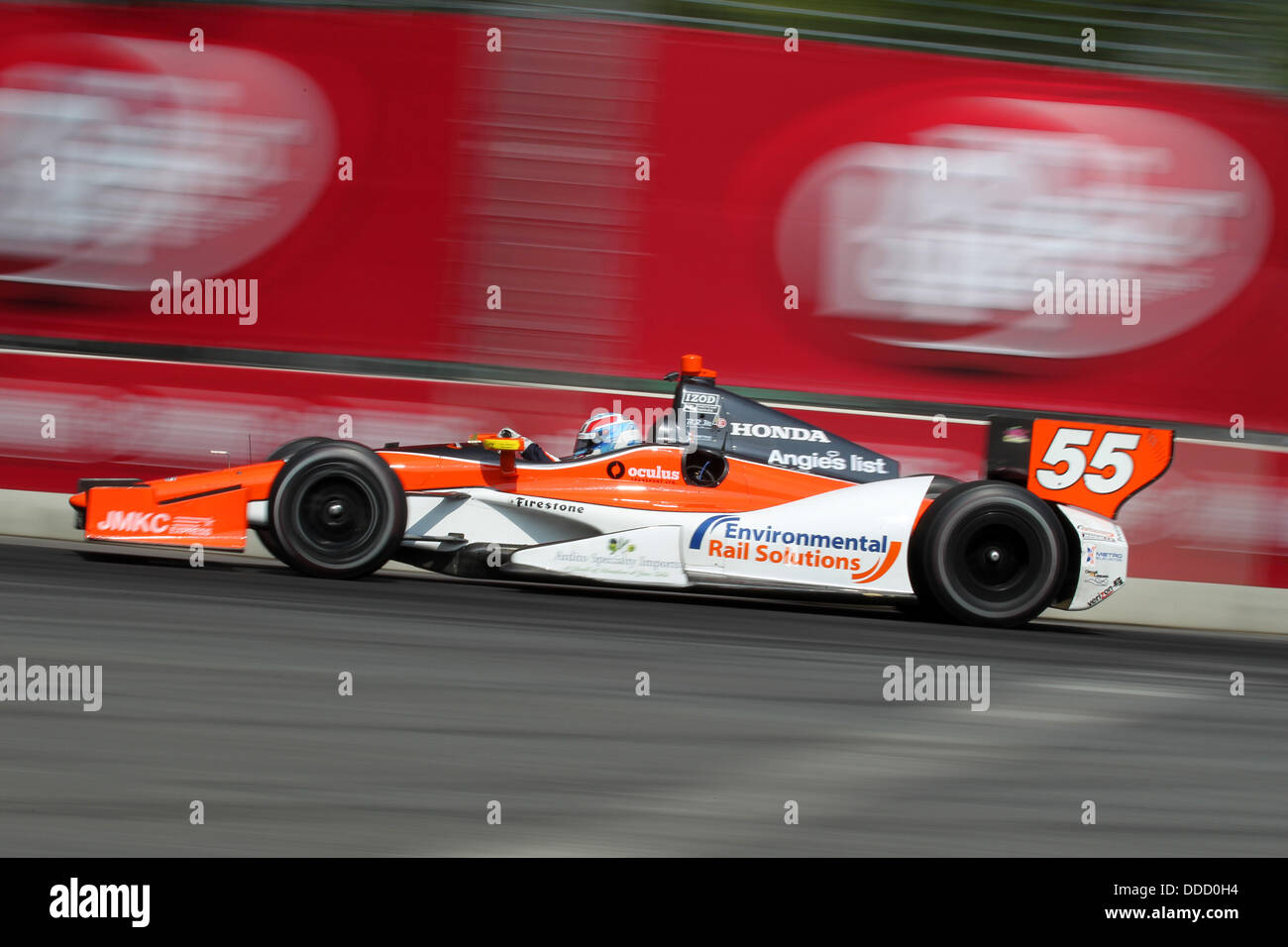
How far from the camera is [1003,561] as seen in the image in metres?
7.67

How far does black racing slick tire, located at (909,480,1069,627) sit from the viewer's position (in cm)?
750

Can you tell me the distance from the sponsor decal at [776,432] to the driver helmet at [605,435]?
0.55 metres

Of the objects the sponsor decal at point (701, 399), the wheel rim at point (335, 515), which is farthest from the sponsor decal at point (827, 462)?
the wheel rim at point (335, 515)

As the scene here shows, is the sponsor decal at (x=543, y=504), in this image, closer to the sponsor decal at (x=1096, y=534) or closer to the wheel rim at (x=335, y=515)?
the wheel rim at (x=335, y=515)

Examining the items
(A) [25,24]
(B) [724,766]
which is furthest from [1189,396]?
(A) [25,24]

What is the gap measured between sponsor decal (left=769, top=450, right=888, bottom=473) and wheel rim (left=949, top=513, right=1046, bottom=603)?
754mm

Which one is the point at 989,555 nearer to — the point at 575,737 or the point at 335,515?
the point at 335,515

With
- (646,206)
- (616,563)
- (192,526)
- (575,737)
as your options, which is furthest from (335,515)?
(646,206)

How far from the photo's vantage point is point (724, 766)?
14.3 ft

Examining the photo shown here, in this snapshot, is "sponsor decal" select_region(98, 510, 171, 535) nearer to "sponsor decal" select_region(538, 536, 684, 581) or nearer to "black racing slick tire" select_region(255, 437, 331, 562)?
"black racing slick tire" select_region(255, 437, 331, 562)

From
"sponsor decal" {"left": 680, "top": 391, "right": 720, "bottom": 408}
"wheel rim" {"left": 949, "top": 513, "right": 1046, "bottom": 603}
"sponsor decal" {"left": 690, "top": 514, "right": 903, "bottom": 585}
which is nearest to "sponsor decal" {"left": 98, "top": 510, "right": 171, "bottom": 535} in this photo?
"sponsor decal" {"left": 690, "top": 514, "right": 903, "bottom": 585}

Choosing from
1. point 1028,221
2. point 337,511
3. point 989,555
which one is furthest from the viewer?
point 1028,221

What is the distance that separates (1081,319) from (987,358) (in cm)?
69

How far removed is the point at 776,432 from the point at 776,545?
0.88 metres
